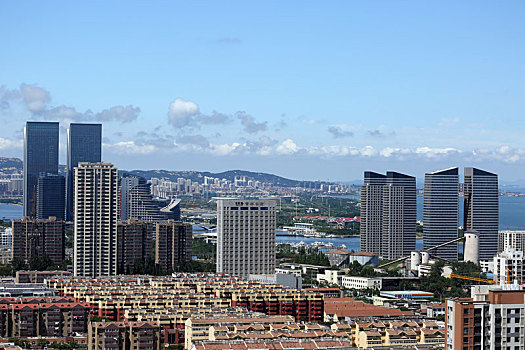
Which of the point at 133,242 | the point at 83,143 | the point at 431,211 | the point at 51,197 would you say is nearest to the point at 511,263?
the point at 133,242

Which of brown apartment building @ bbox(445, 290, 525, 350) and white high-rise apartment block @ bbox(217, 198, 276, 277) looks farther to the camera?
white high-rise apartment block @ bbox(217, 198, 276, 277)

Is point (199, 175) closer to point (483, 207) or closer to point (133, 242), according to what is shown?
point (483, 207)

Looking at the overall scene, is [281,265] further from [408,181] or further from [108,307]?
[108,307]

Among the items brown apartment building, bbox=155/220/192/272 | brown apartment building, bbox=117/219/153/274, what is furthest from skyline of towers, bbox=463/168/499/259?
brown apartment building, bbox=117/219/153/274

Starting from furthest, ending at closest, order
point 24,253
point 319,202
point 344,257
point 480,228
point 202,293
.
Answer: point 319,202
point 480,228
point 344,257
point 24,253
point 202,293

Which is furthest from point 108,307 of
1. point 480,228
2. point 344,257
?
point 480,228

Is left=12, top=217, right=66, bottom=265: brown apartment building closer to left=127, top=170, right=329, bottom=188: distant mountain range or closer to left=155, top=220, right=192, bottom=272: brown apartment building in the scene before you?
left=155, top=220, right=192, bottom=272: brown apartment building
